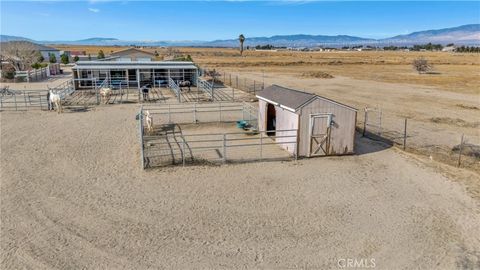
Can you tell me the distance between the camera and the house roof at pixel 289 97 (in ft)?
46.9

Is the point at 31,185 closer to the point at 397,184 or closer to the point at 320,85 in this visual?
the point at 397,184

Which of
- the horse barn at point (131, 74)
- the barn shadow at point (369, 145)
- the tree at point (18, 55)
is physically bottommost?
the barn shadow at point (369, 145)

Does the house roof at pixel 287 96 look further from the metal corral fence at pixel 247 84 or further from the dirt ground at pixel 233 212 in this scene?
the metal corral fence at pixel 247 84

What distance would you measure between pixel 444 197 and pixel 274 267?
635 cm

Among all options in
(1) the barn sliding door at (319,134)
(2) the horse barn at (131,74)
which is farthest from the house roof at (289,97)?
(2) the horse barn at (131,74)

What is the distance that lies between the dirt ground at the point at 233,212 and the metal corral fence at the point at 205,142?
726 mm

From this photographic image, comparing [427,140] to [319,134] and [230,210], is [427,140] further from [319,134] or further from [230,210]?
[230,210]

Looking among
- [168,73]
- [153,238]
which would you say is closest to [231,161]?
[153,238]

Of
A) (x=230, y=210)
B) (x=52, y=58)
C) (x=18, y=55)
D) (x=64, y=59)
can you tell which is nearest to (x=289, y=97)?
(x=230, y=210)

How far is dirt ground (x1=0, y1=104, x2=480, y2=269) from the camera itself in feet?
26.3

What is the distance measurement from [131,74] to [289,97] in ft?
Answer: 79.8

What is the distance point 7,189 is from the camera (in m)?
11.3

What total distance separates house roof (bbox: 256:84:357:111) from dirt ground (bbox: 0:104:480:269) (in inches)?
87.3

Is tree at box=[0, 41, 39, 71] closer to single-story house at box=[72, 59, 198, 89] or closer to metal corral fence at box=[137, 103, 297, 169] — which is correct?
single-story house at box=[72, 59, 198, 89]
